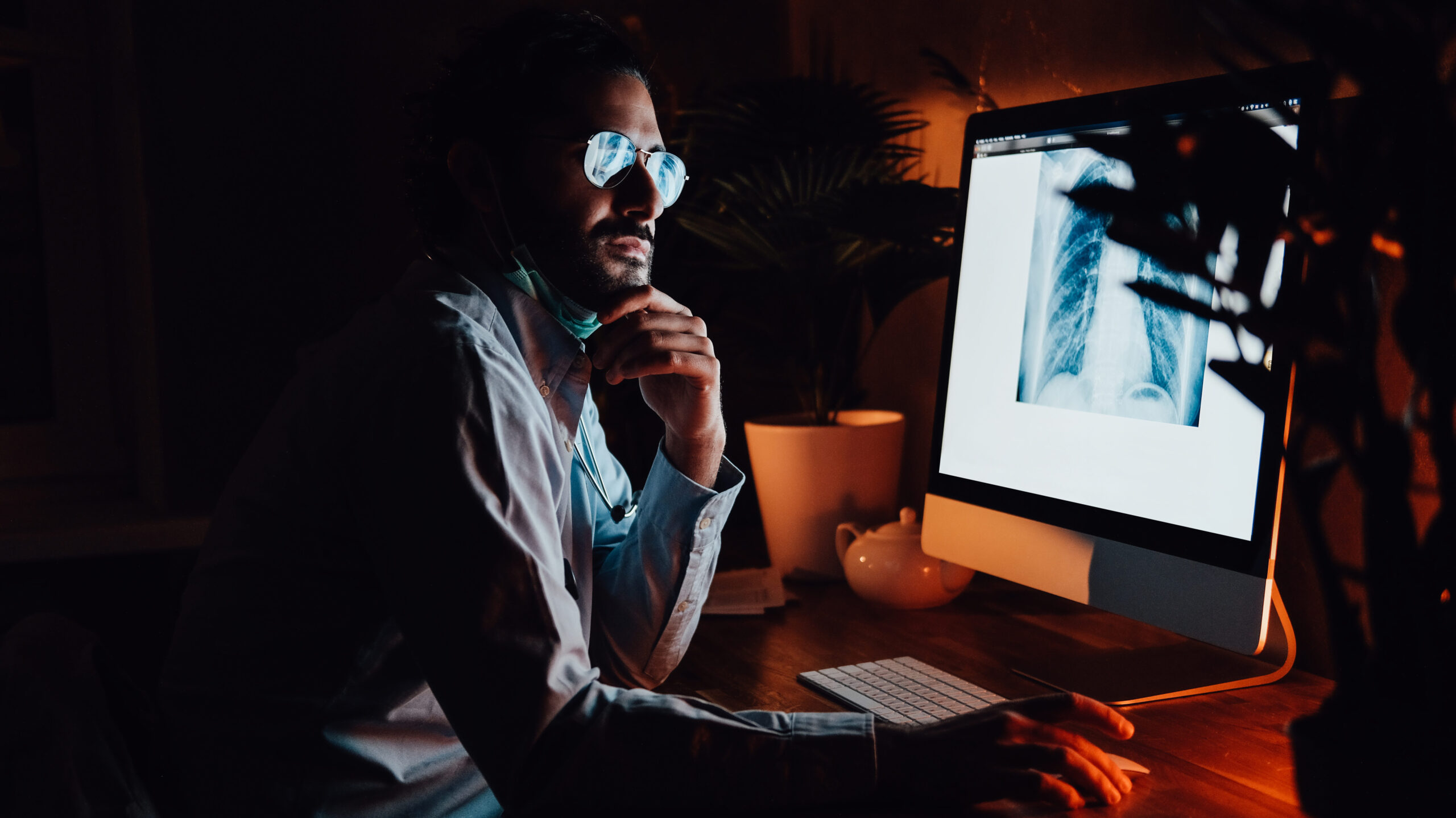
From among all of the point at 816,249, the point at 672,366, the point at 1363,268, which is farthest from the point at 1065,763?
the point at 816,249

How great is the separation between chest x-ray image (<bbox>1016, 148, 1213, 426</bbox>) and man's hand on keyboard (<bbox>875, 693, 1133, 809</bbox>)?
1.34ft

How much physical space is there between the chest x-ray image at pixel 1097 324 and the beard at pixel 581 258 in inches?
19.5

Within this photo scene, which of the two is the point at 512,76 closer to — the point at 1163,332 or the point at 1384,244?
the point at 1163,332

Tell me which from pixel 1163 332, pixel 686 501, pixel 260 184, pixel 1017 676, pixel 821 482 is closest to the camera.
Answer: pixel 1163 332

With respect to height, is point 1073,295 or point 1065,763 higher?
point 1073,295

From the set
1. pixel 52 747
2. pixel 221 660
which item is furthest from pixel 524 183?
pixel 52 747

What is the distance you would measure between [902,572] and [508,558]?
2.60 ft

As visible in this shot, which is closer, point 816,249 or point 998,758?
point 998,758

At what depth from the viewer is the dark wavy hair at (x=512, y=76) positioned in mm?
1156

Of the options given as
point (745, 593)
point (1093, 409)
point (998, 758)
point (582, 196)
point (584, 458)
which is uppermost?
point (582, 196)

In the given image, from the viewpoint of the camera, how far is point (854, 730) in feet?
2.56

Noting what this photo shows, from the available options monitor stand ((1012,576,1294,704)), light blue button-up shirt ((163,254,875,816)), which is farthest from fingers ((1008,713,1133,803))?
monitor stand ((1012,576,1294,704))

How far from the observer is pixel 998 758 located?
76 cm

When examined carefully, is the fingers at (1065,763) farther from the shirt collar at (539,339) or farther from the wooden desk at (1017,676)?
the shirt collar at (539,339)
